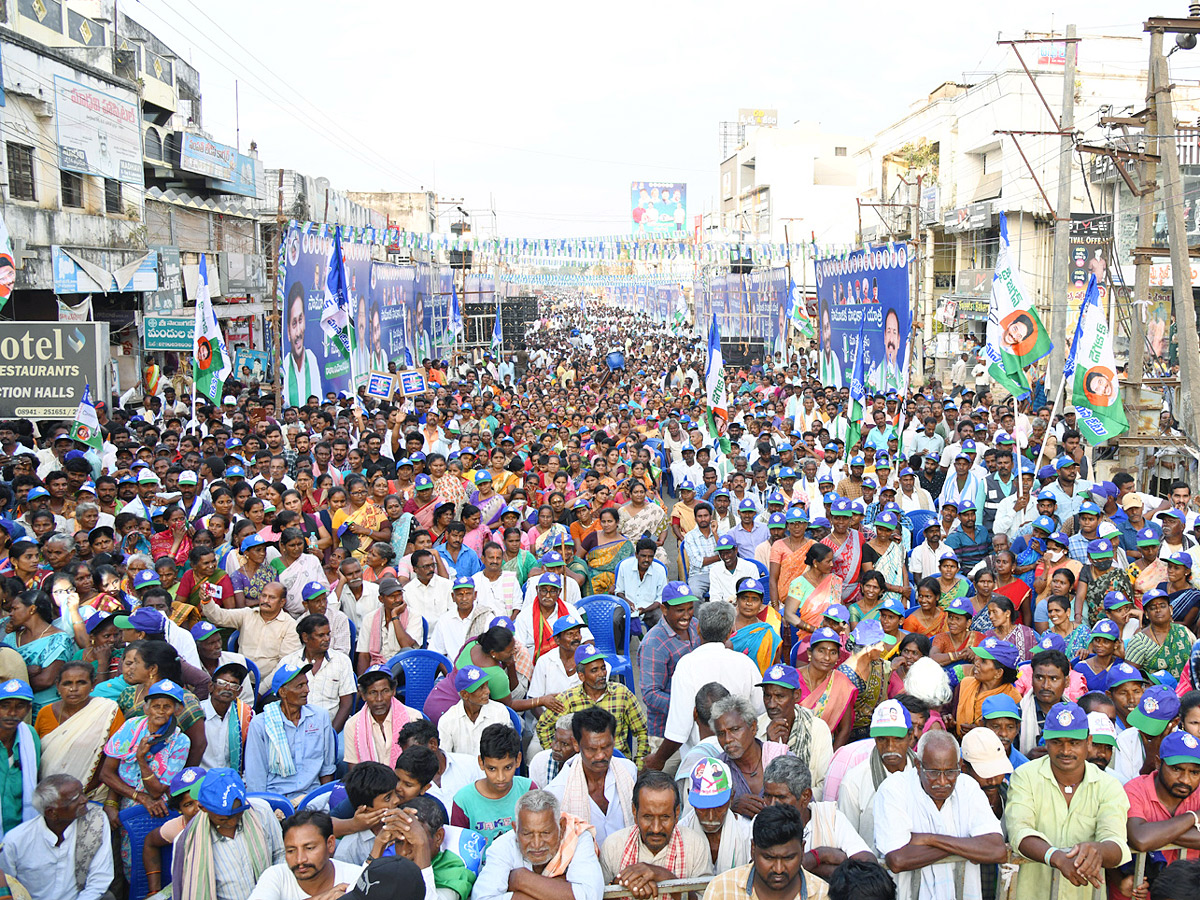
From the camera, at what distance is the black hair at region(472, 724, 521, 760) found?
4320 mm

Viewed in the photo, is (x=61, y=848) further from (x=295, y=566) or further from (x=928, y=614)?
(x=928, y=614)

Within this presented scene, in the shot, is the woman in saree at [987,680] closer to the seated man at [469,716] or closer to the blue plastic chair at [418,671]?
the seated man at [469,716]

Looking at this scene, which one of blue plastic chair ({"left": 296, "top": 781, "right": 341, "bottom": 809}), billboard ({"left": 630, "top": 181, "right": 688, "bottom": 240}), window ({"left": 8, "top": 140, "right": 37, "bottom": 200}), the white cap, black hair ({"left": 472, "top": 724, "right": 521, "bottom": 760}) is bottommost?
blue plastic chair ({"left": 296, "top": 781, "right": 341, "bottom": 809})

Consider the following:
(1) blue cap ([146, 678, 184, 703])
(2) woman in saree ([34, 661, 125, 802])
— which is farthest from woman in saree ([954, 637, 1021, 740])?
(2) woman in saree ([34, 661, 125, 802])

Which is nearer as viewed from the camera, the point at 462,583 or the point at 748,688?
the point at 748,688

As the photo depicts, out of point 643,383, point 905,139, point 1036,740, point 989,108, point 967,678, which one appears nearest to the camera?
point 1036,740

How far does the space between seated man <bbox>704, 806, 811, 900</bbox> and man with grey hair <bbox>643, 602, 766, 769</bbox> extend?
144cm

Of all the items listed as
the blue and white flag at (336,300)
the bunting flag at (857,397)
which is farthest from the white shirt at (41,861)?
the blue and white flag at (336,300)

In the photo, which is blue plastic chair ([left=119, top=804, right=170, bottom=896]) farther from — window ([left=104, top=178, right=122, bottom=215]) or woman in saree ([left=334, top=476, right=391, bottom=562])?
window ([left=104, top=178, right=122, bottom=215])

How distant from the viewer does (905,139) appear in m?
38.8

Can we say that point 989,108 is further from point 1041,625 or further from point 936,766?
point 936,766

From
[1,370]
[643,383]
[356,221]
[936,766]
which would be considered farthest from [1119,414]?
[356,221]

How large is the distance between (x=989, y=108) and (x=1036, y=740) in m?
30.9

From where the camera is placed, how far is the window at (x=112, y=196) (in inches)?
837
